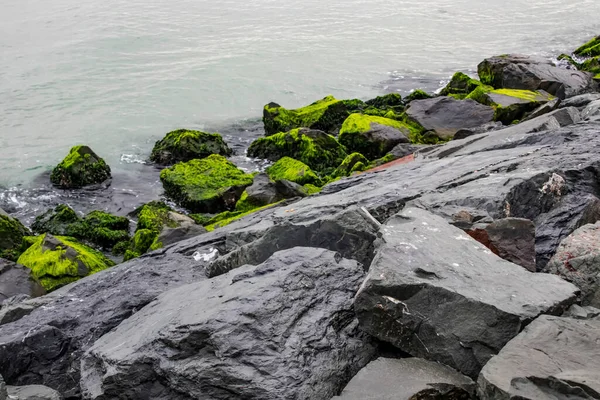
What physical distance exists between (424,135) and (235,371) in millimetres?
11905

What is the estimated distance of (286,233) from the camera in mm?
5785

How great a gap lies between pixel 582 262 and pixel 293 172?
8692 millimetres

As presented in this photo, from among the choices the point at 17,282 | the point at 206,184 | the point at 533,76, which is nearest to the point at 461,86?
the point at 533,76

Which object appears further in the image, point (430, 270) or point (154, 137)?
point (154, 137)

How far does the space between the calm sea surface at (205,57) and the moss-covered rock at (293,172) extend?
3324 mm

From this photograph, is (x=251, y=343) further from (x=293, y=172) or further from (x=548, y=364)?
(x=293, y=172)

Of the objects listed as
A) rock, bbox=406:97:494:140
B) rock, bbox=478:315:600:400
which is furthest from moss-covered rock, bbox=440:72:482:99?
rock, bbox=478:315:600:400

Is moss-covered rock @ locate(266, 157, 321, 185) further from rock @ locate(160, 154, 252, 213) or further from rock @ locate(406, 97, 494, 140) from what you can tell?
rock @ locate(406, 97, 494, 140)

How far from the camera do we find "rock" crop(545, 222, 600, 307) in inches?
175

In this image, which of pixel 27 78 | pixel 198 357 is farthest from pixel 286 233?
pixel 27 78

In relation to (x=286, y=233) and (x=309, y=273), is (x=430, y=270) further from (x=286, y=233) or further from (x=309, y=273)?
(x=286, y=233)

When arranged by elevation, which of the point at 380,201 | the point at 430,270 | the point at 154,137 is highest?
the point at 430,270

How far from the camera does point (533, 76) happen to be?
58.2 feet

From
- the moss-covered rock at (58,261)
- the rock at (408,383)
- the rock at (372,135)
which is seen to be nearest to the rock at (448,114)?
the rock at (372,135)
